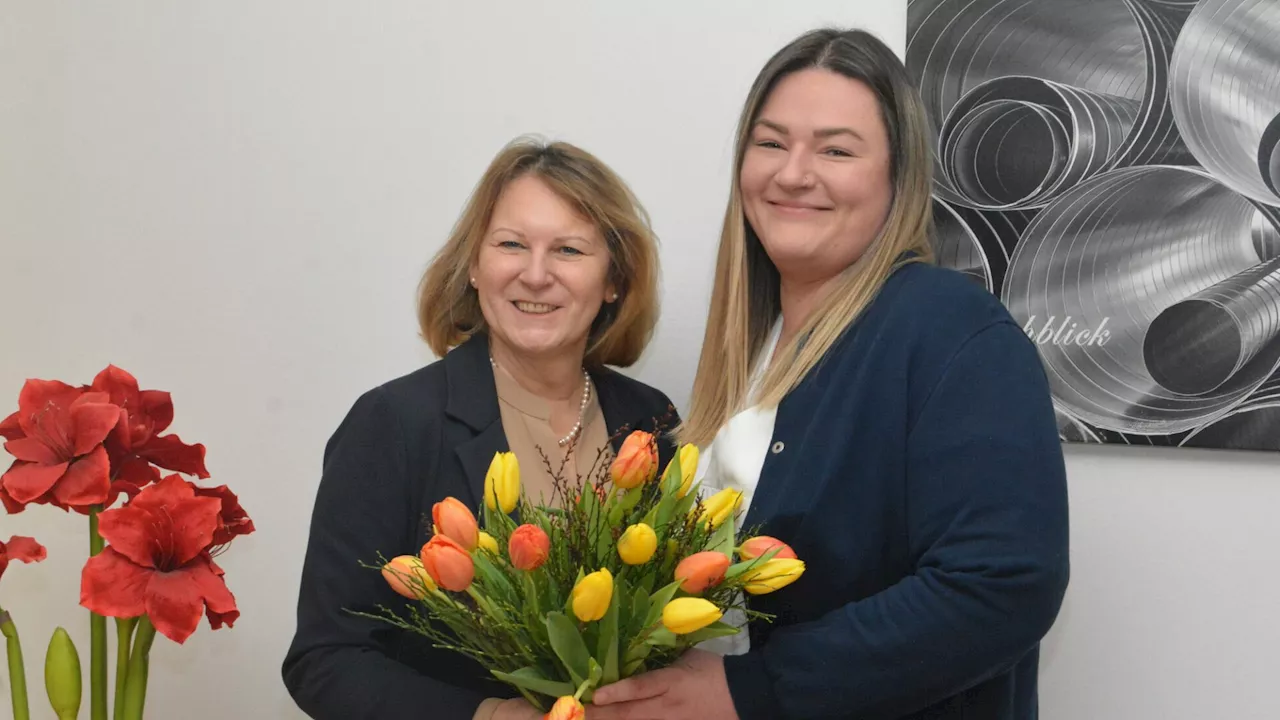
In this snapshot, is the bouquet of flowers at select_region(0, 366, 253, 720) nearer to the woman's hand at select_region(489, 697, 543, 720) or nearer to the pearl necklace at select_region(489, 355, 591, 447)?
the woman's hand at select_region(489, 697, 543, 720)

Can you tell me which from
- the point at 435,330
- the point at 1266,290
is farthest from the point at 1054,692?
the point at 435,330

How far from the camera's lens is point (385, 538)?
1422 mm

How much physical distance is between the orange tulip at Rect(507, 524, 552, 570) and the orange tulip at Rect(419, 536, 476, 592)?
0.04 metres

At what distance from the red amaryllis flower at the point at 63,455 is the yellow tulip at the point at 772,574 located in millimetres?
747

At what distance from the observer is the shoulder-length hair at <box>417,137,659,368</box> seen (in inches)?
63.1

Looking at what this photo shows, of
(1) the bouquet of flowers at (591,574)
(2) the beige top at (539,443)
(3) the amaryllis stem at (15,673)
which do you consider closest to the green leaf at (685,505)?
(1) the bouquet of flowers at (591,574)

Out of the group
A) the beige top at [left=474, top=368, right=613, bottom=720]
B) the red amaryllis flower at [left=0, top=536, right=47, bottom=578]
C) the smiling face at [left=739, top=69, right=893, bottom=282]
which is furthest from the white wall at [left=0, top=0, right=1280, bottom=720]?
the red amaryllis flower at [left=0, top=536, right=47, bottom=578]

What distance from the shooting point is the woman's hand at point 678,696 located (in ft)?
3.85

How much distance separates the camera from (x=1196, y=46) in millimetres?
1626

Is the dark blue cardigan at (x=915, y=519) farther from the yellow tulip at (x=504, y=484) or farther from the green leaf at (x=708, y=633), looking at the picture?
the yellow tulip at (x=504, y=484)

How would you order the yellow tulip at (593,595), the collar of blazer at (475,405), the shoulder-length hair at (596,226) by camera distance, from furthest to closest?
the shoulder-length hair at (596,226)
the collar of blazer at (475,405)
the yellow tulip at (593,595)

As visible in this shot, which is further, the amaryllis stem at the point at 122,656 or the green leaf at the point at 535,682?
the amaryllis stem at the point at 122,656

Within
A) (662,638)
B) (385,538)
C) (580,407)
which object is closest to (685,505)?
(662,638)

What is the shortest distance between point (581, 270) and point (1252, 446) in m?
1.01
